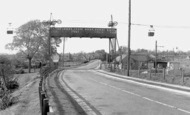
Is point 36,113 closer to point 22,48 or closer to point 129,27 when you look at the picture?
point 129,27

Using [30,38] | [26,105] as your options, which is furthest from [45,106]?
[30,38]

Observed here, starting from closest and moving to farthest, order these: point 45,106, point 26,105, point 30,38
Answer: point 45,106, point 26,105, point 30,38

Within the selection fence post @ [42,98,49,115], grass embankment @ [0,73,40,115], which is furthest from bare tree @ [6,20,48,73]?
fence post @ [42,98,49,115]

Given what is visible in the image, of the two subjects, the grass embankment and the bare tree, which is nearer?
the grass embankment

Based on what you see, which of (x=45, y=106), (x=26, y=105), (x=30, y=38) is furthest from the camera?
(x=30, y=38)

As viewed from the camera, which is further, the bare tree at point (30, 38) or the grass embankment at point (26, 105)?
the bare tree at point (30, 38)

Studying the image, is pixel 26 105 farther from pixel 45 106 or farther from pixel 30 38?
pixel 30 38

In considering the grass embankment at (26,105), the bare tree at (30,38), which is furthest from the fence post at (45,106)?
the bare tree at (30,38)

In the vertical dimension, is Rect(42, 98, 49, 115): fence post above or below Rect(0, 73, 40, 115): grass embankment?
above

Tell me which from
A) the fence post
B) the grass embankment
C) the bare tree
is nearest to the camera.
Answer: the fence post

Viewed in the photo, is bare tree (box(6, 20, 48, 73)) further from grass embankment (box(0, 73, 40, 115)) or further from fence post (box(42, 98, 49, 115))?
fence post (box(42, 98, 49, 115))

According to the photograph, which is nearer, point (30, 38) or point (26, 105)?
point (26, 105)

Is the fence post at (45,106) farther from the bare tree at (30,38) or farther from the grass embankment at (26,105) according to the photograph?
the bare tree at (30,38)

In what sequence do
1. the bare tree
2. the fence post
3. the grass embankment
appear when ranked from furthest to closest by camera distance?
the bare tree
the grass embankment
the fence post
